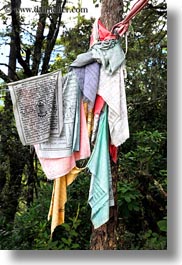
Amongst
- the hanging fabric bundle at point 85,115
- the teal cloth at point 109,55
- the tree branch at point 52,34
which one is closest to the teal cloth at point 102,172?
the hanging fabric bundle at point 85,115

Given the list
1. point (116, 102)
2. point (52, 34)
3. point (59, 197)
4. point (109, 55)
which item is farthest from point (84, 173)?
point (52, 34)

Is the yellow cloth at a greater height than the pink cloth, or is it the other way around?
the pink cloth

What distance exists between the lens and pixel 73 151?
5.58 feet

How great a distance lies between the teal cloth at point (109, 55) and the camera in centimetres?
167

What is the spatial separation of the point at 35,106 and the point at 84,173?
392 mm

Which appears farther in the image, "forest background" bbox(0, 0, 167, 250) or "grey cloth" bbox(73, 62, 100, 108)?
"forest background" bbox(0, 0, 167, 250)

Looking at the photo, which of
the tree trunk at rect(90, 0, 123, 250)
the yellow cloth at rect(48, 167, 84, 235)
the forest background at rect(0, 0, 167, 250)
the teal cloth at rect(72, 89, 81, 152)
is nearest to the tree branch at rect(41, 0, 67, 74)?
the forest background at rect(0, 0, 167, 250)

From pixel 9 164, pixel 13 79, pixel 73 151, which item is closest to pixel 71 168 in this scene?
pixel 73 151

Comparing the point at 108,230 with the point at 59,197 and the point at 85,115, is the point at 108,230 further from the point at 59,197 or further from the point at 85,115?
the point at 85,115

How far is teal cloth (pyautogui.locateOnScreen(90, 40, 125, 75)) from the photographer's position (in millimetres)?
1668

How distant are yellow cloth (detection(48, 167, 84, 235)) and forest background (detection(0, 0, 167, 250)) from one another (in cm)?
14

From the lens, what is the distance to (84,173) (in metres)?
1.88

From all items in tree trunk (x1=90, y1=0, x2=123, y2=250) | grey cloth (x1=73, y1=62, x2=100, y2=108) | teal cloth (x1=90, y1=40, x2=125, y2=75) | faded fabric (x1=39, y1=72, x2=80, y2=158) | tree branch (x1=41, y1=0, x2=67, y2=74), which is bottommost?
tree trunk (x1=90, y1=0, x2=123, y2=250)

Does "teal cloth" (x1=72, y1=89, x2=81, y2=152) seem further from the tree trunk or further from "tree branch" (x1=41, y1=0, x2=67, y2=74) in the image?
"tree branch" (x1=41, y1=0, x2=67, y2=74)
